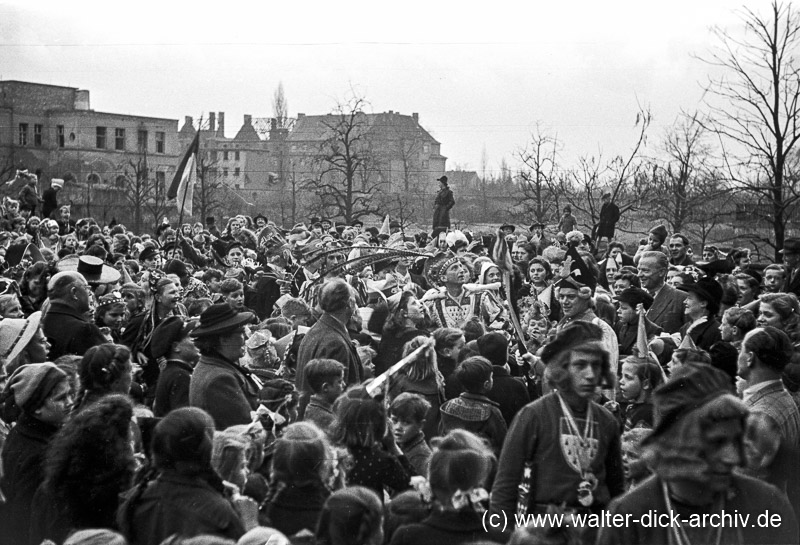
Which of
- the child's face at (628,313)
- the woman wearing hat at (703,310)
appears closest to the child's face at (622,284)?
the child's face at (628,313)

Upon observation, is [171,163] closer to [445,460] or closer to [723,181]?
[723,181]

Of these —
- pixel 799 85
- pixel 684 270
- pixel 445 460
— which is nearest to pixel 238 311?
pixel 445 460

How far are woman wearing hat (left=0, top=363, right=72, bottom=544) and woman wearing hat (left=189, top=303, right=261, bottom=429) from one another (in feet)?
2.70

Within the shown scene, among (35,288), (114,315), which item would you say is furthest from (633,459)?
(35,288)

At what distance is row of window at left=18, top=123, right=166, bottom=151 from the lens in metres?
46.1

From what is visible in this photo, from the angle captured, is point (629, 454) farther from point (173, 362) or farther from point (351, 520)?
point (173, 362)

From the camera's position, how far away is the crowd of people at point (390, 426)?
365cm

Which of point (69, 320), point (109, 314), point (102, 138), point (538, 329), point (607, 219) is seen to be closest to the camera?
point (69, 320)

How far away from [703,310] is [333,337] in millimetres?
3312

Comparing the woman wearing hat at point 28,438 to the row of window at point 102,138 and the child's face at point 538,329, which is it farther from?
the row of window at point 102,138

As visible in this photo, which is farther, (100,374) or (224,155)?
(224,155)

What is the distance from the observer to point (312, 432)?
4426 millimetres

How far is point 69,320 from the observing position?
285 inches

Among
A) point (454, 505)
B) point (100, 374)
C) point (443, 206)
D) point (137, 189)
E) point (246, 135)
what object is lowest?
Answer: point (454, 505)
